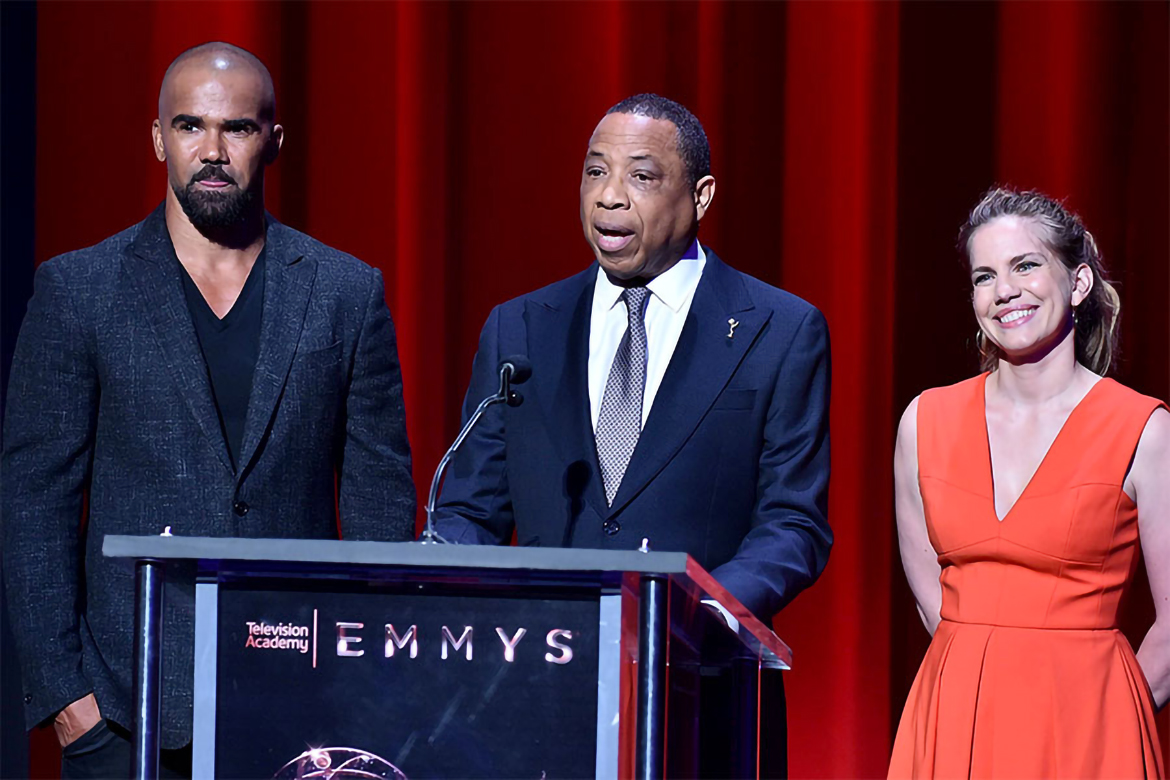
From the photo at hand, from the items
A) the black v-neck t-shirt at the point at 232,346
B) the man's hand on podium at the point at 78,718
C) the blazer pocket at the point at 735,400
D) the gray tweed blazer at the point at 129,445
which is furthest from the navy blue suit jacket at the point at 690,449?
the man's hand on podium at the point at 78,718

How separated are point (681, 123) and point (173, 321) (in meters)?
0.82

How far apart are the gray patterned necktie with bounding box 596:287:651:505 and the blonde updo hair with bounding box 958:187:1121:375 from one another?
0.59m

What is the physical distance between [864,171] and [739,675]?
2032mm

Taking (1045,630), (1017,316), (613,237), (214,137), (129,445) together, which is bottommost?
(1045,630)

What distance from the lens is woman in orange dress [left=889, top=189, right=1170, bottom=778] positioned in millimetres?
2188

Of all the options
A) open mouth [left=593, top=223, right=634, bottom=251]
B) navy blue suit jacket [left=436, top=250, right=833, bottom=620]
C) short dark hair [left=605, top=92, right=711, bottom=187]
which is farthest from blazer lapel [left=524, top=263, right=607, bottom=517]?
short dark hair [left=605, top=92, right=711, bottom=187]

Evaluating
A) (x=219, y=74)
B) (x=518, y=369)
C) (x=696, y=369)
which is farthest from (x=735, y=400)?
(x=219, y=74)

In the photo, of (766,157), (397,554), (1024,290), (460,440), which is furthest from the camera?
(766,157)

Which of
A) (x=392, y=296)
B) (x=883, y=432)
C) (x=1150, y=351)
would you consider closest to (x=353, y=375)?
(x=392, y=296)

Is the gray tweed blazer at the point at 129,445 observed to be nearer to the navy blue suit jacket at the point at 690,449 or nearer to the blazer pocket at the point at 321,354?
the blazer pocket at the point at 321,354

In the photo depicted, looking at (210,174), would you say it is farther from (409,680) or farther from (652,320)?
(409,680)

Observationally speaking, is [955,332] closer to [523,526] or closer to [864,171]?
[864,171]

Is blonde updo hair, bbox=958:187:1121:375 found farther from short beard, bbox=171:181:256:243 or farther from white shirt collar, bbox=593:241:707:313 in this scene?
short beard, bbox=171:181:256:243

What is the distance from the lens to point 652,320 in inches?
90.0
